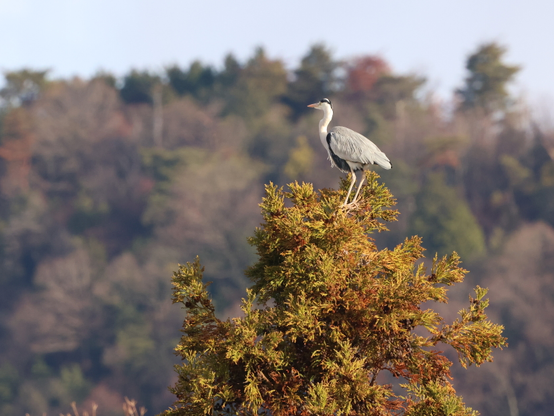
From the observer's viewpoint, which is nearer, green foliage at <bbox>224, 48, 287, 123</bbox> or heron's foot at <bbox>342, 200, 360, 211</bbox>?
heron's foot at <bbox>342, 200, 360, 211</bbox>

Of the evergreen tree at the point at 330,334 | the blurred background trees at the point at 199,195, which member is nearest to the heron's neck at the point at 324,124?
the evergreen tree at the point at 330,334

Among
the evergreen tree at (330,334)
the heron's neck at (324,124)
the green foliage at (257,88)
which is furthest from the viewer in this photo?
the green foliage at (257,88)

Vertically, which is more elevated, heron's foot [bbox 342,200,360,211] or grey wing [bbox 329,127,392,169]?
grey wing [bbox 329,127,392,169]

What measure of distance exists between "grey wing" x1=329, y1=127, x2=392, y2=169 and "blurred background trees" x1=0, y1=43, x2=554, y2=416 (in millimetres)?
54415

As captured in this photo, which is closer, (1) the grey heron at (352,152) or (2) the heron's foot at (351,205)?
(2) the heron's foot at (351,205)

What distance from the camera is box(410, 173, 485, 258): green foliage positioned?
274 ft

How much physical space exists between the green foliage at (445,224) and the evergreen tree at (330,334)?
73.5 metres

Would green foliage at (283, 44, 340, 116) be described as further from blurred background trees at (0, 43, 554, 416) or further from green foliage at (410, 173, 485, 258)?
green foliage at (410, 173, 485, 258)

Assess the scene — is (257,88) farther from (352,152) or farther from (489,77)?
(352,152)

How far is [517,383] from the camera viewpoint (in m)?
63.9

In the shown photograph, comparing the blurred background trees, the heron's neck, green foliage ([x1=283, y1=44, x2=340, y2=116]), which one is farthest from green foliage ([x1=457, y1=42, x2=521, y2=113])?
the heron's neck

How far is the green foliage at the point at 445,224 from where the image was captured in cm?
8356

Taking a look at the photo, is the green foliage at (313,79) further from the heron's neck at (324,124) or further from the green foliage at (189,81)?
the heron's neck at (324,124)

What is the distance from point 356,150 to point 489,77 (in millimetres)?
106951
